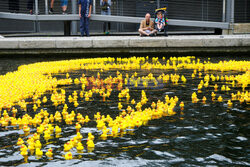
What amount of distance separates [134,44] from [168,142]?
37.2 feet

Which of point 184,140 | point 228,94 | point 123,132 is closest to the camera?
point 184,140

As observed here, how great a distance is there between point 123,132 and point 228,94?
3976 millimetres

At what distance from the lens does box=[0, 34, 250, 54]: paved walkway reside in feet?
54.9

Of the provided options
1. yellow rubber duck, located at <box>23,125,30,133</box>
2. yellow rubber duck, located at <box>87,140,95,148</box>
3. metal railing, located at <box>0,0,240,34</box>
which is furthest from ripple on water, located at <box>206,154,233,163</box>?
metal railing, located at <box>0,0,240,34</box>


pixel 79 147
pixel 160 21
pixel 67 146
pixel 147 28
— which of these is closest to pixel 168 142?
pixel 79 147

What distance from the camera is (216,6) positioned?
23.7 meters

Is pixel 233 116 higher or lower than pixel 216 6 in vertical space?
lower

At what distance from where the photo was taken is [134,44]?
16953 mm

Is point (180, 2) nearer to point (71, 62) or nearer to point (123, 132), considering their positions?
point (71, 62)

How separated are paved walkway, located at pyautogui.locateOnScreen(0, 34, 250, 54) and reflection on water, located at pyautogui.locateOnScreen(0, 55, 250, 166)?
879cm

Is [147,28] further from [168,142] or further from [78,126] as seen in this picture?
[168,142]

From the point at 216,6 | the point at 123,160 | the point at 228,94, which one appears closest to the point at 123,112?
the point at 123,160

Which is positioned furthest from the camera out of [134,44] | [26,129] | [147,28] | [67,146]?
[147,28]

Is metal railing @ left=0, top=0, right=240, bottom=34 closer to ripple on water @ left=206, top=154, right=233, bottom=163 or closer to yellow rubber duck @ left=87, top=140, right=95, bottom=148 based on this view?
yellow rubber duck @ left=87, top=140, right=95, bottom=148
